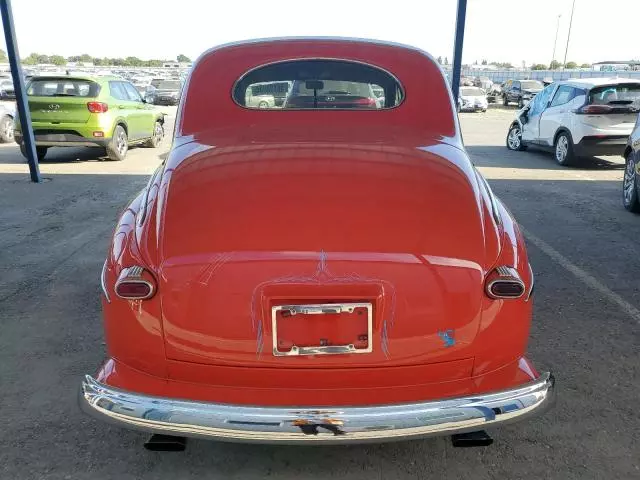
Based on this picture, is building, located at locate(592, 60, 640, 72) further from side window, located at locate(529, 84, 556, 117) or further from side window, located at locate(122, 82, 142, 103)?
side window, located at locate(122, 82, 142, 103)

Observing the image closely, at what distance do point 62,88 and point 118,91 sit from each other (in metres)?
1.17

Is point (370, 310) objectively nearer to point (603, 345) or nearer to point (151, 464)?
point (151, 464)

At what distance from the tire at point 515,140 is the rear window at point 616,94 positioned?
2867 mm

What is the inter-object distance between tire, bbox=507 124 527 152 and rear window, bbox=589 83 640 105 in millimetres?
2867

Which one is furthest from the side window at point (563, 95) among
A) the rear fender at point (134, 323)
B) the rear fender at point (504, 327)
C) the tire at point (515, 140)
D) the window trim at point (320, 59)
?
the rear fender at point (134, 323)

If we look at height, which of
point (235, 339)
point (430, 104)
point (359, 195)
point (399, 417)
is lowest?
point (399, 417)

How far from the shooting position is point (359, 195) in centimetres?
247

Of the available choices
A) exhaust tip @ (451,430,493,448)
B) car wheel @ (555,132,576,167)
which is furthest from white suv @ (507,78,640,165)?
exhaust tip @ (451,430,493,448)

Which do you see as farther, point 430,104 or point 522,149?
point 522,149

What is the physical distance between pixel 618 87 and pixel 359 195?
1032 centimetres

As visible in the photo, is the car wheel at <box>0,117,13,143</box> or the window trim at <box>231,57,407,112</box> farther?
the car wheel at <box>0,117,13,143</box>

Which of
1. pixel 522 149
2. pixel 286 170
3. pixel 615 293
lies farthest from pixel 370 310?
pixel 522 149

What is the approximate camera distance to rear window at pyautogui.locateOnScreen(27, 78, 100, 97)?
11.0 metres

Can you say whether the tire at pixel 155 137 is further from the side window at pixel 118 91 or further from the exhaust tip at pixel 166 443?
the exhaust tip at pixel 166 443
